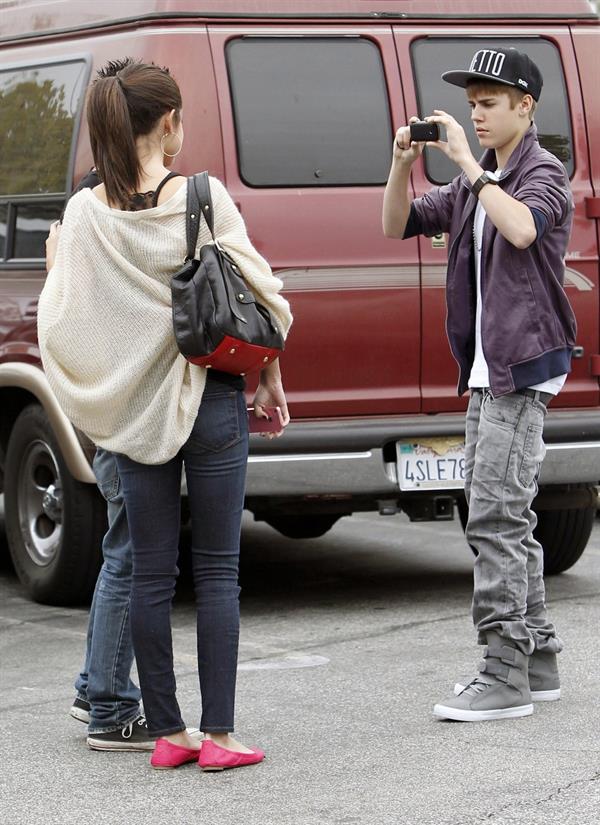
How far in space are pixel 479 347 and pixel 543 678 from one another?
99 cm

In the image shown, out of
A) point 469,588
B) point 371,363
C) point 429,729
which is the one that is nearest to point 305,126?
point 371,363

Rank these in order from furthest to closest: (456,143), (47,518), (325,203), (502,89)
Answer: (47,518), (325,203), (502,89), (456,143)

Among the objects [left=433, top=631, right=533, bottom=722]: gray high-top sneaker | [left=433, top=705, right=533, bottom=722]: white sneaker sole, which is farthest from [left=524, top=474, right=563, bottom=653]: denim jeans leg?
[left=433, top=705, right=533, bottom=722]: white sneaker sole

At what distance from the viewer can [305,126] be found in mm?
6363

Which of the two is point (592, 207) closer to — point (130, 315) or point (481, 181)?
point (481, 181)

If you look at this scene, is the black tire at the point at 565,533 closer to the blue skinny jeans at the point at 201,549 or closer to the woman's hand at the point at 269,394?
the woman's hand at the point at 269,394

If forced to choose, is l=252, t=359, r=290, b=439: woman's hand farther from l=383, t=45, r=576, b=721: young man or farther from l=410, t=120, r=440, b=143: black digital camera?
l=410, t=120, r=440, b=143: black digital camera

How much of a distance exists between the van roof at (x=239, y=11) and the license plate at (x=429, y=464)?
160 cm

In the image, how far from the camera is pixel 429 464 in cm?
641

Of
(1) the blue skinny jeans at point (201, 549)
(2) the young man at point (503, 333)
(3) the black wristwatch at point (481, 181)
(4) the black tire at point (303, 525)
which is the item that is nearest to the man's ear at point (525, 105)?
(2) the young man at point (503, 333)

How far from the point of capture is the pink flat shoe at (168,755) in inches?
173

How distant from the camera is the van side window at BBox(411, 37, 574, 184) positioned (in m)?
6.52

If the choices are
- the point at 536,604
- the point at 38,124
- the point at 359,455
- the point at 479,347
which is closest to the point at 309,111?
the point at 38,124

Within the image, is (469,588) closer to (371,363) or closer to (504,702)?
(371,363)
